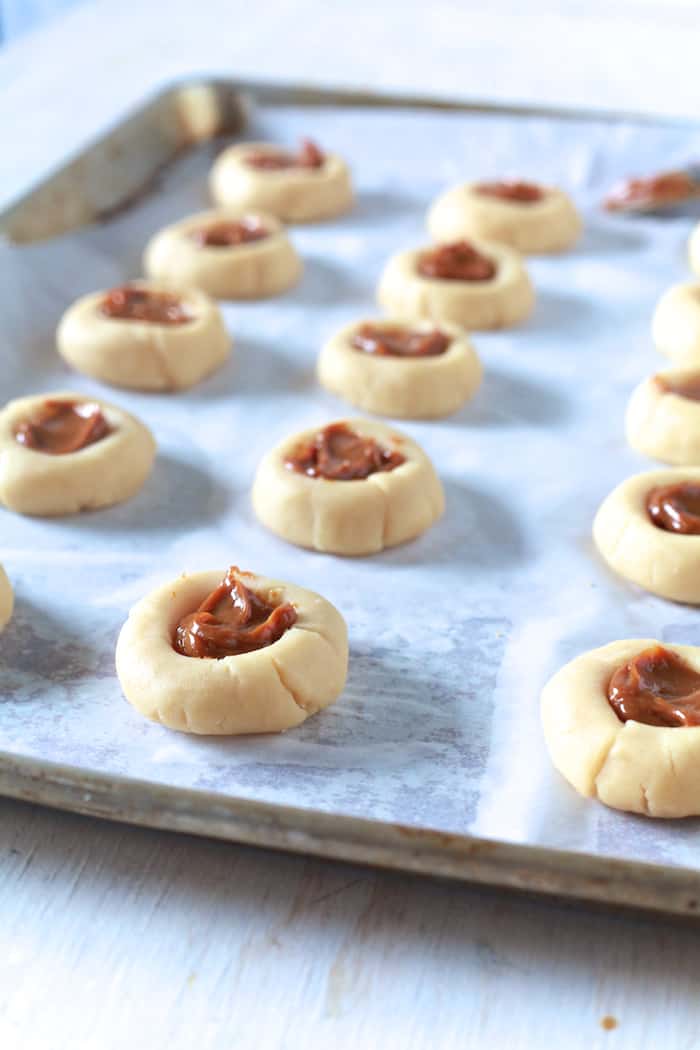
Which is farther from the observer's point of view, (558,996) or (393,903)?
(393,903)

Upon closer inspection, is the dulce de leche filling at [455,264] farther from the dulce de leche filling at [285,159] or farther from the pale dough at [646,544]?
the pale dough at [646,544]

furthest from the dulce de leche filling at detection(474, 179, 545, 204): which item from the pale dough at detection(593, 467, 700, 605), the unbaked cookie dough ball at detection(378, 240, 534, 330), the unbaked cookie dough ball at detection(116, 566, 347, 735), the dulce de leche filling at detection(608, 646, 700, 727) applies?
the dulce de leche filling at detection(608, 646, 700, 727)

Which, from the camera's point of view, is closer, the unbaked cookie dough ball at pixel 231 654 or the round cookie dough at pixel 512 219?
the unbaked cookie dough ball at pixel 231 654

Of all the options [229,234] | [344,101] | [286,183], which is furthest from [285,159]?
[229,234]

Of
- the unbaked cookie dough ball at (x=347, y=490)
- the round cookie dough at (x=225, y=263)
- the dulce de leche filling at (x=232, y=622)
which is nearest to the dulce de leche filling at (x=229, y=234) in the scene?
the round cookie dough at (x=225, y=263)

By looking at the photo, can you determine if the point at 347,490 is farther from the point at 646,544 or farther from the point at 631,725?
the point at 631,725

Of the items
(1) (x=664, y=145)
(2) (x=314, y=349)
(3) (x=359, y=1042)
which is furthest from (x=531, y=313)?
(3) (x=359, y=1042)

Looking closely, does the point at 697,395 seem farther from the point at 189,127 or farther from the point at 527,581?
the point at 189,127

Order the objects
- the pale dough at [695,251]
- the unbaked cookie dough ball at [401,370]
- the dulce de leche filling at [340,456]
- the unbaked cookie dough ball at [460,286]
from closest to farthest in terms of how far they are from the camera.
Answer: the dulce de leche filling at [340,456]
the unbaked cookie dough ball at [401,370]
the unbaked cookie dough ball at [460,286]
the pale dough at [695,251]
